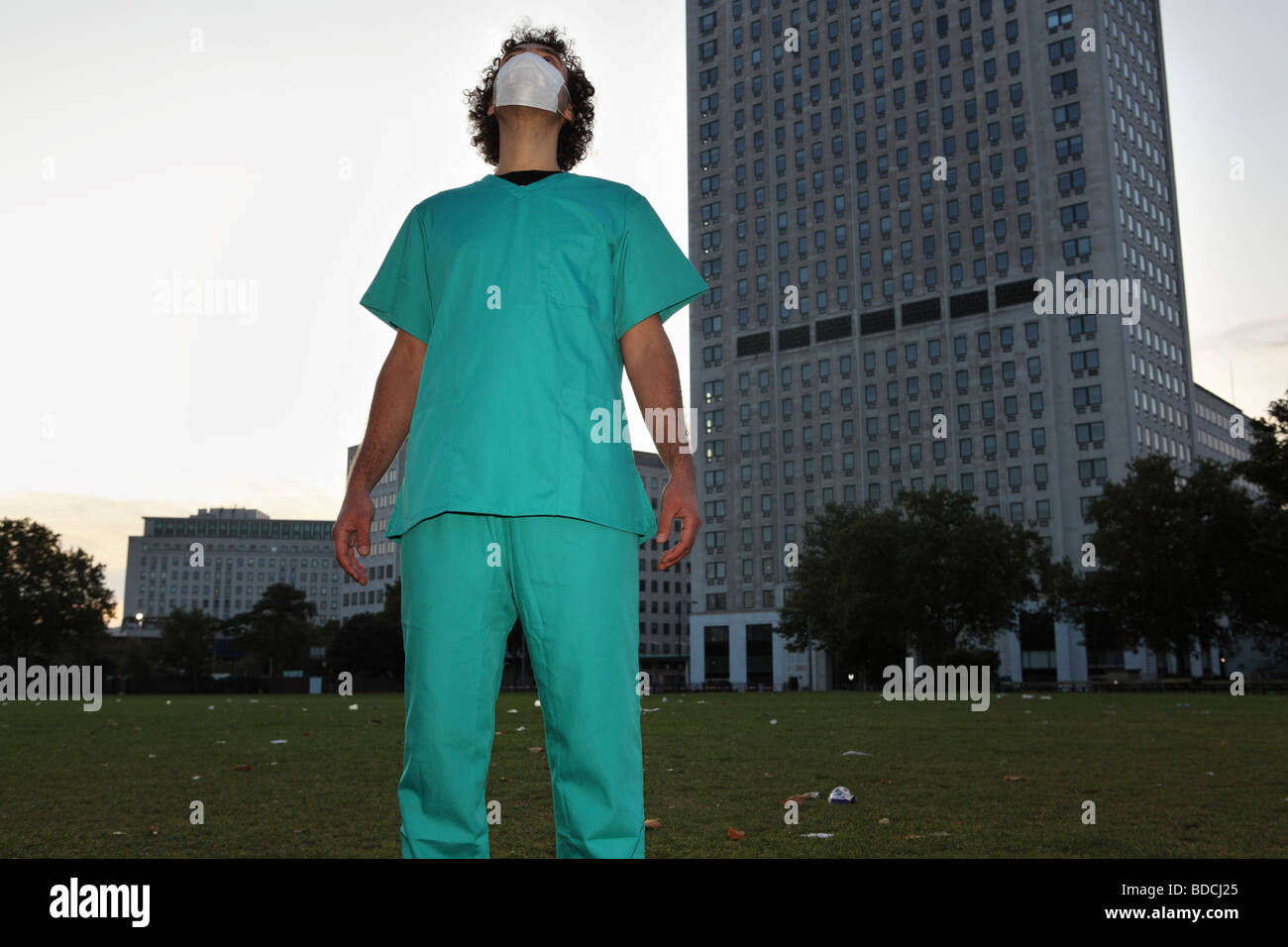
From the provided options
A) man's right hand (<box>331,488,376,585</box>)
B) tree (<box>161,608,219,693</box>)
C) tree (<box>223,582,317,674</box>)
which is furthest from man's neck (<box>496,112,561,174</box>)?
tree (<box>161,608,219,693</box>)

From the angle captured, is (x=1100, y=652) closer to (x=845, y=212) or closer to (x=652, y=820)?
(x=845, y=212)

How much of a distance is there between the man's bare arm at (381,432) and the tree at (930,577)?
58.6 m

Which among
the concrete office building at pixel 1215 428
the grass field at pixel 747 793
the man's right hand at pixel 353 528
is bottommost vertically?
the grass field at pixel 747 793

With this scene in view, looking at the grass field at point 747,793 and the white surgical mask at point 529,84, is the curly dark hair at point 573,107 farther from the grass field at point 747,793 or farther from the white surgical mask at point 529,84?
the grass field at point 747,793

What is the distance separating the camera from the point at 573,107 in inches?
164

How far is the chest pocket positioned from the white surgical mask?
0.58m

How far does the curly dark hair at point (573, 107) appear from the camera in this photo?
Result: 4.12 metres

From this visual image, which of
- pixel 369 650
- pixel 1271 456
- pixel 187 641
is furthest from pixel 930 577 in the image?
pixel 187 641

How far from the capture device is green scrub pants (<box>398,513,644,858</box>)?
2988mm

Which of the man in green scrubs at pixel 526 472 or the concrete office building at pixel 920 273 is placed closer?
the man in green scrubs at pixel 526 472

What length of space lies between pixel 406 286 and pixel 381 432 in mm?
515

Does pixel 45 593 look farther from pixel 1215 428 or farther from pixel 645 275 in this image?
pixel 1215 428

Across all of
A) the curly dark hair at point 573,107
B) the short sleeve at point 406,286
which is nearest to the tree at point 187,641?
the curly dark hair at point 573,107

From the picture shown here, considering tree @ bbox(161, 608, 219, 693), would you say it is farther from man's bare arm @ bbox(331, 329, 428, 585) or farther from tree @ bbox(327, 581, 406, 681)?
man's bare arm @ bbox(331, 329, 428, 585)
